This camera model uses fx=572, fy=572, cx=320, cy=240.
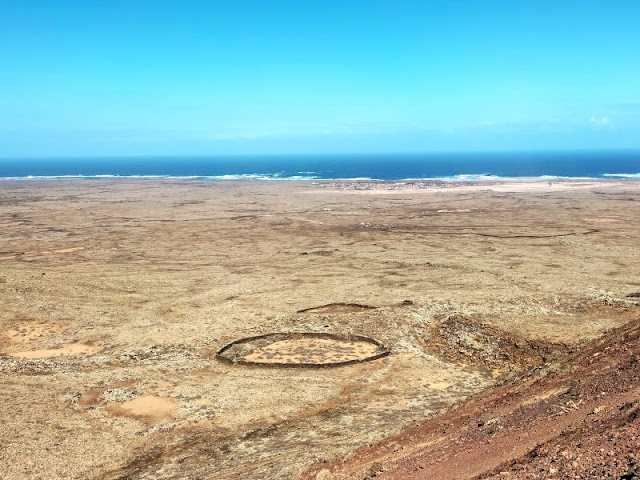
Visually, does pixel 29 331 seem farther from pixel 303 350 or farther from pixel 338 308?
pixel 338 308

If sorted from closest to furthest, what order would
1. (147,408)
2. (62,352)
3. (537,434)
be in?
(537,434)
(147,408)
(62,352)

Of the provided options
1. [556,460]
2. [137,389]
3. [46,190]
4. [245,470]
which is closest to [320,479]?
[245,470]

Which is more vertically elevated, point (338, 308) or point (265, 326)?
point (338, 308)

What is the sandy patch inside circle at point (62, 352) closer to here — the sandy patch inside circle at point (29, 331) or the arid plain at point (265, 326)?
the arid plain at point (265, 326)

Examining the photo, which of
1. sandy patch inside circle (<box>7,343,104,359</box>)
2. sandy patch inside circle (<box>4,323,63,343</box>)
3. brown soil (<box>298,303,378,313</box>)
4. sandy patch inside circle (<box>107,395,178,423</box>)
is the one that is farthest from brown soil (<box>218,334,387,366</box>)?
sandy patch inside circle (<box>4,323,63,343</box>)

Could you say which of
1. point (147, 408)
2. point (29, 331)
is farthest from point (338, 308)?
point (29, 331)

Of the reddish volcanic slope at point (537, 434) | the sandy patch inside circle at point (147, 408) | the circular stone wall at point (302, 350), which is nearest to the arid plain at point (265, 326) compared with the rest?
the sandy patch inside circle at point (147, 408)

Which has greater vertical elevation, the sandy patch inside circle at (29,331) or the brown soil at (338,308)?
the brown soil at (338,308)
